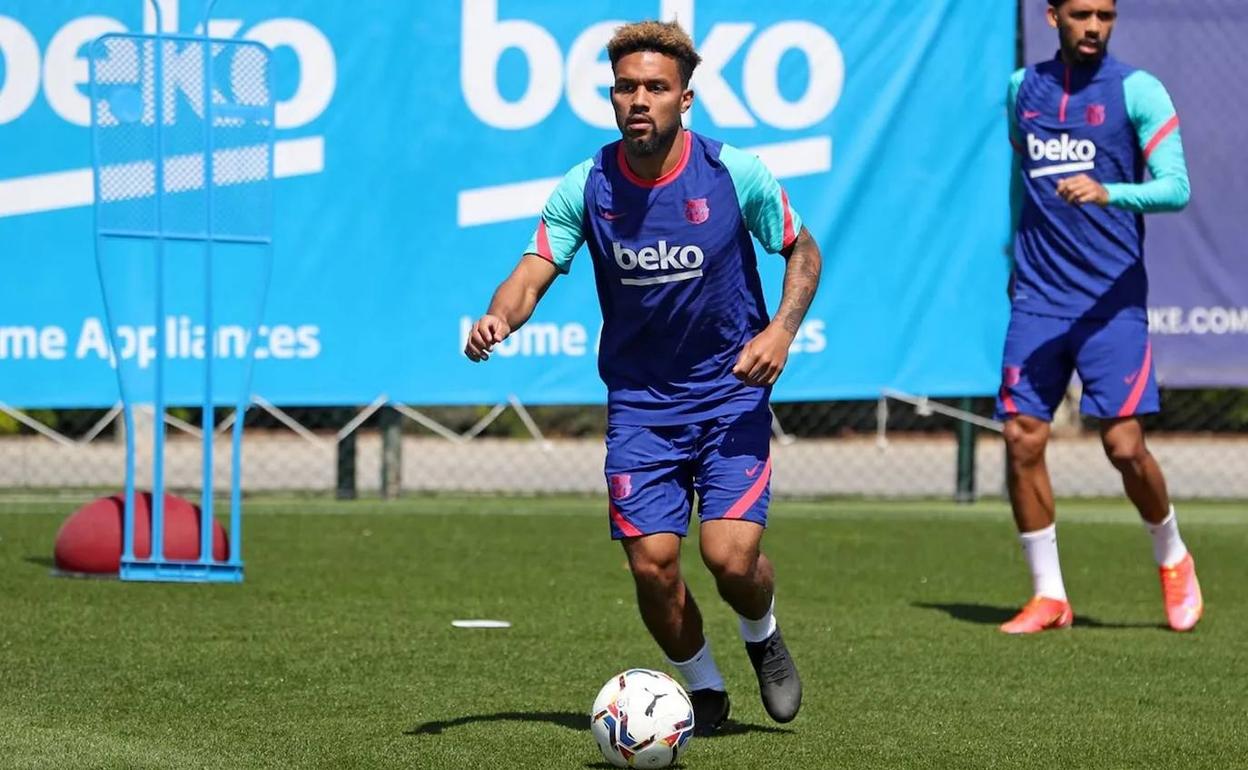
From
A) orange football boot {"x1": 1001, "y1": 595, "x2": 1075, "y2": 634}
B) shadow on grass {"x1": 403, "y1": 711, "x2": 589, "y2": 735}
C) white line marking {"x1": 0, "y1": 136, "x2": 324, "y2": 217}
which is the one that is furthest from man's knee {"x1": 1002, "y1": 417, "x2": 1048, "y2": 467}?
white line marking {"x1": 0, "y1": 136, "x2": 324, "y2": 217}

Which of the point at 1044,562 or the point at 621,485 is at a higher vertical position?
the point at 621,485

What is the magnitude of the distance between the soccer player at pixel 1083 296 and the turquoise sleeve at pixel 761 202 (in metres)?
2.46

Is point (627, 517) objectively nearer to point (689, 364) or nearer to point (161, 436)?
point (689, 364)

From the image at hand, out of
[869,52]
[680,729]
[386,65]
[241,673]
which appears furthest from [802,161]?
[680,729]

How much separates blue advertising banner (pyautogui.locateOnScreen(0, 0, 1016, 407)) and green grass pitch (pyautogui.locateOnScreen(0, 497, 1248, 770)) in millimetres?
900

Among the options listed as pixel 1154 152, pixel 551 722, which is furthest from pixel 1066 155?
pixel 551 722

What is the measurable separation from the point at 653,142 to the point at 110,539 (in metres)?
4.04

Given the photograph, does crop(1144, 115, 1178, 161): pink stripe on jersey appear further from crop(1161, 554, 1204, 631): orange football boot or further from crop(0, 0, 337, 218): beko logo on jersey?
crop(0, 0, 337, 218): beko logo on jersey

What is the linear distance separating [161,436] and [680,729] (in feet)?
13.8

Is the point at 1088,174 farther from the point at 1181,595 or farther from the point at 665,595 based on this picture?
the point at 665,595

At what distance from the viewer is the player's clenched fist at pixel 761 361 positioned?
5.11 meters

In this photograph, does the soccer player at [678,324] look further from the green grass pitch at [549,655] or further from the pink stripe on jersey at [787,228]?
the green grass pitch at [549,655]

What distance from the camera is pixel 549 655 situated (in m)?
6.90

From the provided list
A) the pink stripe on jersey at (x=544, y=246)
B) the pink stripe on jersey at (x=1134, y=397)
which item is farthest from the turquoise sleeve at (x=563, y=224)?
the pink stripe on jersey at (x=1134, y=397)
